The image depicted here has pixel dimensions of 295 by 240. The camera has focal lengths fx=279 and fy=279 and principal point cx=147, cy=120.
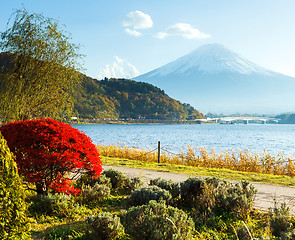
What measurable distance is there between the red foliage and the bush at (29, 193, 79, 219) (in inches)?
8.4

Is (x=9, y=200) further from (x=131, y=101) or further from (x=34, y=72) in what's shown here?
(x=131, y=101)

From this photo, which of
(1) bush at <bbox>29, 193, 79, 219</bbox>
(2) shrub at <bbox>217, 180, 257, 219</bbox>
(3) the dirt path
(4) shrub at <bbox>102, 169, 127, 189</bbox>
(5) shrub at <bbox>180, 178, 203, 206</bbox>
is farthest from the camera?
(4) shrub at <bbox>102, 169, 127, 189</bbox>

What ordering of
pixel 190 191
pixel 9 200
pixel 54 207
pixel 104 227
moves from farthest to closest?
pixel 190 191 → pixel 54 207 → pixel 104 227 → pixel 9 200

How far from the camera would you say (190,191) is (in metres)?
7.13

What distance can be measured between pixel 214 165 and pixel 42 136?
11.7 m

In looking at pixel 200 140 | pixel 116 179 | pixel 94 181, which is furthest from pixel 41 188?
pixel 200 140

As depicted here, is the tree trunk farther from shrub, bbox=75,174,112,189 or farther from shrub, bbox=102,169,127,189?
shrub, bbox=102,169,127,189

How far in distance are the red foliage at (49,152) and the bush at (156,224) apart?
203 centimetres

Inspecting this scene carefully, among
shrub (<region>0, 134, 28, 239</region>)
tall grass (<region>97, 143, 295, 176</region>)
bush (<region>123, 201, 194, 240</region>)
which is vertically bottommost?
tall grass (<region>97, 143, 295, 176</region>)

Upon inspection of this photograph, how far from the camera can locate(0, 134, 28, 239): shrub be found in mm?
3350

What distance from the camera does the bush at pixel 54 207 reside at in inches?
235

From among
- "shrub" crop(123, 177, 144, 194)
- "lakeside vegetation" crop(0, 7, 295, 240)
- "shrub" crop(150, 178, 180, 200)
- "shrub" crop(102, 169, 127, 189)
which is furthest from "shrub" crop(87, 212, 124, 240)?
"shrub" crop(102, 169, 127, 189)

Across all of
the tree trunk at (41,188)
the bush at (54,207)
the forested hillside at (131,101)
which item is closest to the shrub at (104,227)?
the bush at (54,207)

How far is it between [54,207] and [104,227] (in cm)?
180
